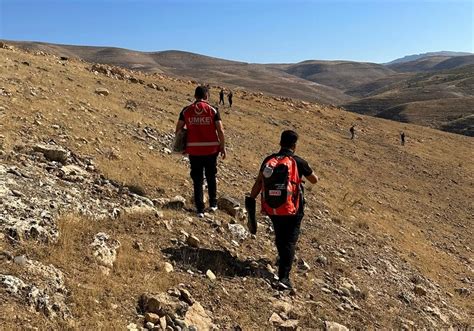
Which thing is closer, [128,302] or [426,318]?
[128,302]

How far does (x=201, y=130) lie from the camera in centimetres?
771

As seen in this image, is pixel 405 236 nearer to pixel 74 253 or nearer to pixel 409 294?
pixel 409 294

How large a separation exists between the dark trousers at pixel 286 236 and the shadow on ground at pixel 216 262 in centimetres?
41

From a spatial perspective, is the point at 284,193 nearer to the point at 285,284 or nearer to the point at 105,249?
the point at 285,284

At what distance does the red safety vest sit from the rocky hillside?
113 cm

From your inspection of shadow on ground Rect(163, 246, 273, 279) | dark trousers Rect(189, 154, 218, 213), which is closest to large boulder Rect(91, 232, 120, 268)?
shadow on ground Rect(163, 246, 273, 279)

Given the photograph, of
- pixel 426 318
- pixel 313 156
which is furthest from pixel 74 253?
pixel 313 156

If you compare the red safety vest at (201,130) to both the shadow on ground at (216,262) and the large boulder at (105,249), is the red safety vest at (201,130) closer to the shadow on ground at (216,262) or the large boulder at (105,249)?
the shadow on ground at (216,262)

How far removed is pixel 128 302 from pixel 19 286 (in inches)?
41.7

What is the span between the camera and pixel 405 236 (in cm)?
1378

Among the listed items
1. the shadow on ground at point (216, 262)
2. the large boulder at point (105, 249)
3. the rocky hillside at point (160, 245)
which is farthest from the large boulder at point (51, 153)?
the shadow on ground at point (216, 262)

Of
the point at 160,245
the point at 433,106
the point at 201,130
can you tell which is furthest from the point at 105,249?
the point at 433,106

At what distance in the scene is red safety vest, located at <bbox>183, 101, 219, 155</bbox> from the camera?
769cm

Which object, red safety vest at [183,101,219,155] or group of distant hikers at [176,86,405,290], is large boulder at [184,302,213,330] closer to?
group of distant hikers at [176,86,405,290]
